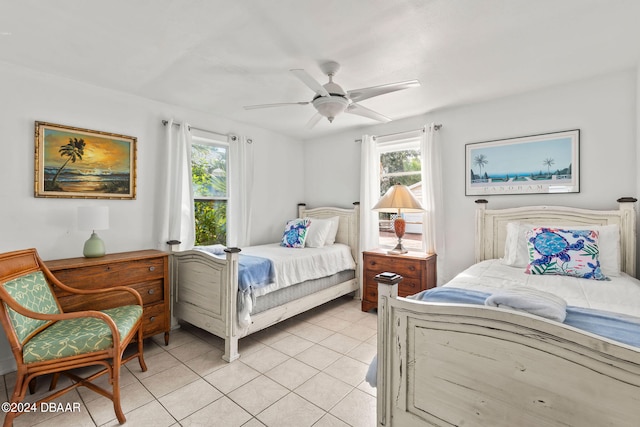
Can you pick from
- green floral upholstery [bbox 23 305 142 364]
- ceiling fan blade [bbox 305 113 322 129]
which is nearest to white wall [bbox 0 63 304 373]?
green floral upholstery [bbox 23 305 142 364]

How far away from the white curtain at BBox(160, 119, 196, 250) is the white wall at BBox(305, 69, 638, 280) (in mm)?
2458

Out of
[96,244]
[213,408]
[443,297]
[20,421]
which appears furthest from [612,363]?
[96,244]

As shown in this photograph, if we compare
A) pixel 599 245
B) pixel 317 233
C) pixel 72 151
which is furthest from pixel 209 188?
pixel 599 245

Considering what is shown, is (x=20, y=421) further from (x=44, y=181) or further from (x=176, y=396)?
(x=44, y=181)

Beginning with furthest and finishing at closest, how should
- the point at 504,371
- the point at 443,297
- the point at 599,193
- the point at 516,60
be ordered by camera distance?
the point at 599,193 → the point at 516,60 → the point at 443,297 → the point at 504,371

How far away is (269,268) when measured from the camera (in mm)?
2916

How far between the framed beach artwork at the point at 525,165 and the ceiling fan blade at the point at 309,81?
2.06m

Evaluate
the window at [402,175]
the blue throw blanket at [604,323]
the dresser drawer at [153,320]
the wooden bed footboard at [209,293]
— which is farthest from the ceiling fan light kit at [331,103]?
the dresser drawer at [153,320]

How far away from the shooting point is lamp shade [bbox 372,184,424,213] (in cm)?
347

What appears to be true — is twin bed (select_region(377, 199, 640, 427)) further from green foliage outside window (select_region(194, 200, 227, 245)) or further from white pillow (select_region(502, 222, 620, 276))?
green foliage outside window (select_region(194, 200, 227, 245))

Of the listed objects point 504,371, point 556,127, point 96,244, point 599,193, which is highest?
point 556,127

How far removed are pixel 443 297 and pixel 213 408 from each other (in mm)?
1633

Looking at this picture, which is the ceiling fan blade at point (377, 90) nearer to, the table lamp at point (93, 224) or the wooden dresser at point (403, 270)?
the wooden dresser at point (403, 270)

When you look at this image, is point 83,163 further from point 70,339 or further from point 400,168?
point 400,168
